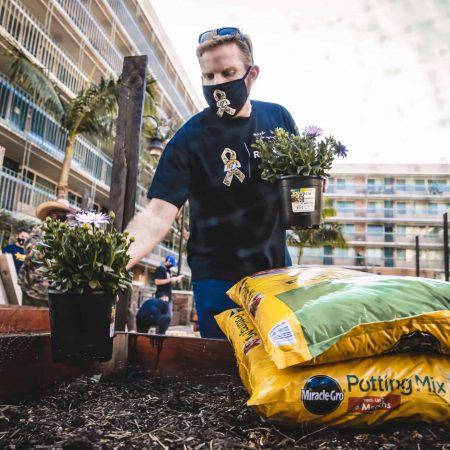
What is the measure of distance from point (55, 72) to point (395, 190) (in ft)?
145

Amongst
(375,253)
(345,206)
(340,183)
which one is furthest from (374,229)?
(340,183)

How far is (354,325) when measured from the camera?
50.6 inches

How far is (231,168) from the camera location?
214cm

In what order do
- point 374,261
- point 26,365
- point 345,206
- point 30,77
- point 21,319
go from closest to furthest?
point 26,365
point 21,319
point 30,77
point 374,261
point 345,206

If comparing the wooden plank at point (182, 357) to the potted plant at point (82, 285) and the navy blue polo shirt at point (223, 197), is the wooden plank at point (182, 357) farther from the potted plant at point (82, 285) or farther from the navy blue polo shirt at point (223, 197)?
the potted plant at point (82, 285)

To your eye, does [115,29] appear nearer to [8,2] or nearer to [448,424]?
[8,2]

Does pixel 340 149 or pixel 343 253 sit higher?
pixel 343 253

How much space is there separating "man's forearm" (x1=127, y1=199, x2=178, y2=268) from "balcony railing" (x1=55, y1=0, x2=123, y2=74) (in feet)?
66.2

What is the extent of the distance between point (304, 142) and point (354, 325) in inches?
38.9

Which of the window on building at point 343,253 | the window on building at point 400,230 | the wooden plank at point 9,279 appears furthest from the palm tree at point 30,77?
the window on building at point 400,230

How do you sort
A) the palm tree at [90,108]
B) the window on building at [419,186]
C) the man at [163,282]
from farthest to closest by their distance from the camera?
the window on building at [419,186] < the palm tree at [90,108] < the man at [163,282]

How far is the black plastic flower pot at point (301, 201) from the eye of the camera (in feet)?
6.31

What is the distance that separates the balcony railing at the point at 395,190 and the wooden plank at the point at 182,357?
52.3 metres

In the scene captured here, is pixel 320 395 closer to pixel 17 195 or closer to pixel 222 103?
pixel 222 103
